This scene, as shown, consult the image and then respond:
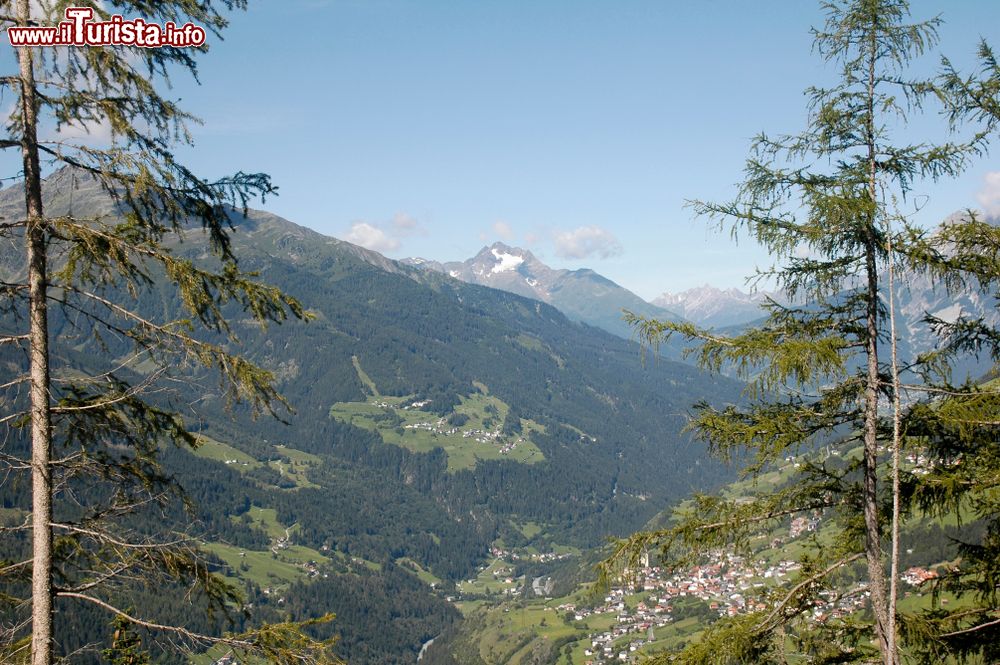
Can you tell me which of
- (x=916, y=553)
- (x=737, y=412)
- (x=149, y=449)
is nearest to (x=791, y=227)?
(x=737, y=412)

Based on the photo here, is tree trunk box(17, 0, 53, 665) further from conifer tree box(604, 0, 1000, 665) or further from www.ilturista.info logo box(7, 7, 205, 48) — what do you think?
conifer tree box(604, 0, 1000, 665)

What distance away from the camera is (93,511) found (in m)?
8.48

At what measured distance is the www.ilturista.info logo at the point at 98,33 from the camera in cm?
792

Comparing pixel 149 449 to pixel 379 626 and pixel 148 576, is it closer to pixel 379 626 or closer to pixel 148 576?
pixel 148 576

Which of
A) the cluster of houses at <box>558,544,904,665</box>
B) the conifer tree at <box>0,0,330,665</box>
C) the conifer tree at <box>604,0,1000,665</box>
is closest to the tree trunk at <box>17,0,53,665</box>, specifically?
the conifer tree at <box>0,0,330,665</box>

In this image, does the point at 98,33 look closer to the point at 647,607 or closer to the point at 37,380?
the point at 37,380

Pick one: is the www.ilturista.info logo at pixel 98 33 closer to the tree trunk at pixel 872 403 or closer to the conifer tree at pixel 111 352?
the conifer tree at pixel 111 352

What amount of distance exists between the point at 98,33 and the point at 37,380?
4.28 meters

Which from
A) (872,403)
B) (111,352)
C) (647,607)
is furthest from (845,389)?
(647,607)

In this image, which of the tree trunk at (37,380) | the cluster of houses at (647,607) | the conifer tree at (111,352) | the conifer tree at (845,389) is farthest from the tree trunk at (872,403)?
the cluster of houses at (647,607)

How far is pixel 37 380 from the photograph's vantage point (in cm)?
773

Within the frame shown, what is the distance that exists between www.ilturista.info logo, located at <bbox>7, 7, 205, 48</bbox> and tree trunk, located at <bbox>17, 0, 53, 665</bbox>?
0.54ft

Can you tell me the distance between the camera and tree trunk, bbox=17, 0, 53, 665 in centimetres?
759

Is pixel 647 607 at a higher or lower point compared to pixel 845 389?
lower
